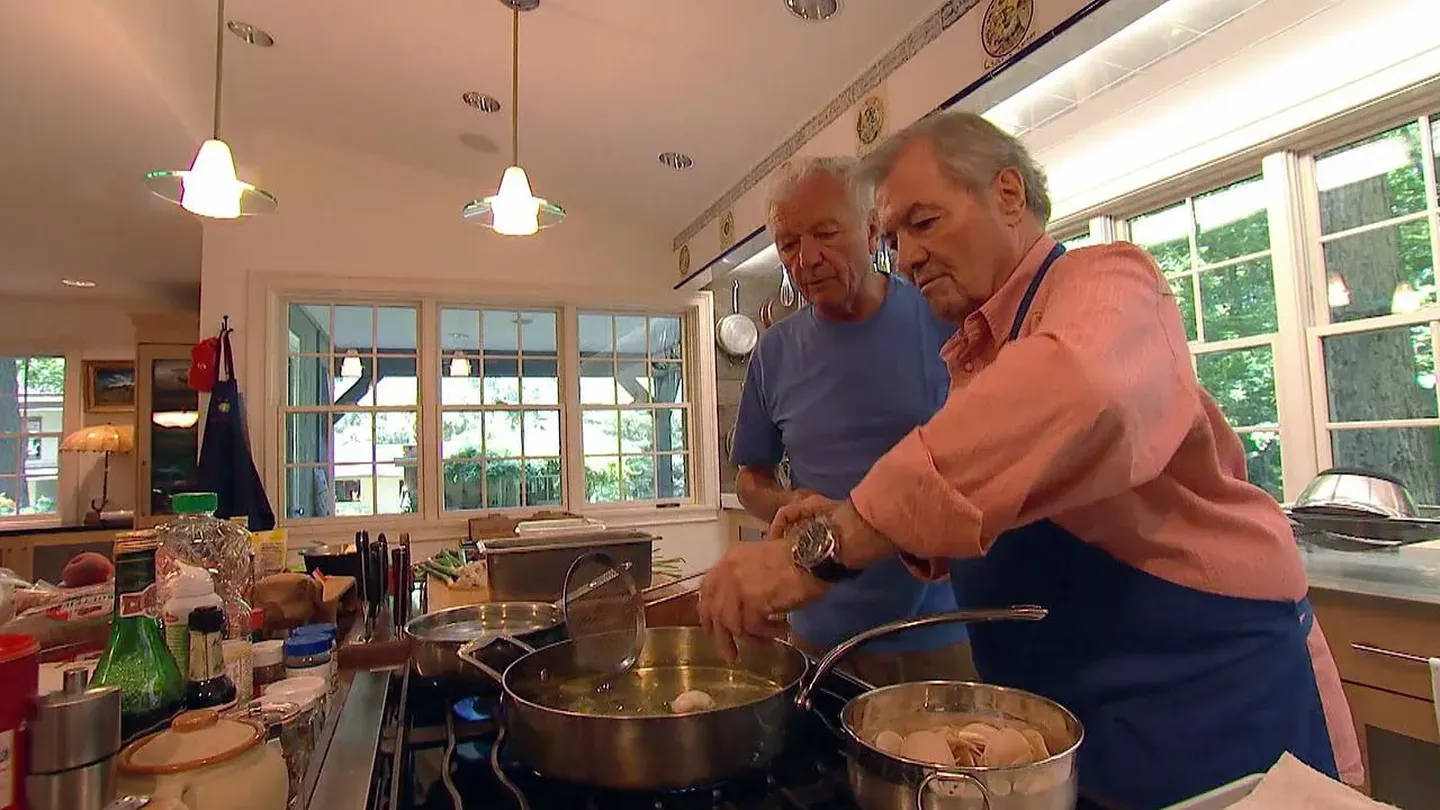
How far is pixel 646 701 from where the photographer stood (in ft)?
2.88

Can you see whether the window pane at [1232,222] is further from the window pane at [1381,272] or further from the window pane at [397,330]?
the window pane at [397,330]

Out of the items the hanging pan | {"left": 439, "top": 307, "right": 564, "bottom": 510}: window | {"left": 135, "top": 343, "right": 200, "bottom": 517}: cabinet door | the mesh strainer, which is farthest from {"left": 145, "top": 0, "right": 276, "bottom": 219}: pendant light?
{"left": 135, "top": 343, "right": 200, "bottom": 517}: cabinet door

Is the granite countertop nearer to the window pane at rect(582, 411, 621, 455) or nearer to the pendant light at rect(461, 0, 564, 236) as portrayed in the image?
the pendant light at rect(461, 0, 564, 236)

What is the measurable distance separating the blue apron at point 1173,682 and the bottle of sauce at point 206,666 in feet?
2.98

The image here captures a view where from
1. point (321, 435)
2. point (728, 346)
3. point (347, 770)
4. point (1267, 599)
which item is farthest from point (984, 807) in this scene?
point (321, 435)

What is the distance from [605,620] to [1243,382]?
2.49 meters

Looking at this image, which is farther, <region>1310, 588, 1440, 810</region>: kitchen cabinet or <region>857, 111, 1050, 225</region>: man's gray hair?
<region>1310, 588, 1440, 810</region>: kitchen cabinet

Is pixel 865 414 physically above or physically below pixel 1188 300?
below

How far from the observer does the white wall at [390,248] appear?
4.02 m

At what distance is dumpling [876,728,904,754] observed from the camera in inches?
23.7

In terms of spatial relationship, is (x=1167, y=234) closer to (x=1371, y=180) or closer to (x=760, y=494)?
(x=1371, y=180)

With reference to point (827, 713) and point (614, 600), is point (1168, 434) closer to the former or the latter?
point (827, 713)

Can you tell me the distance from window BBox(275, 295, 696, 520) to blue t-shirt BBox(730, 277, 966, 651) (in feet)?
11.2

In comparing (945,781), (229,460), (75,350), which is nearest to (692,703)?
(945,781)
